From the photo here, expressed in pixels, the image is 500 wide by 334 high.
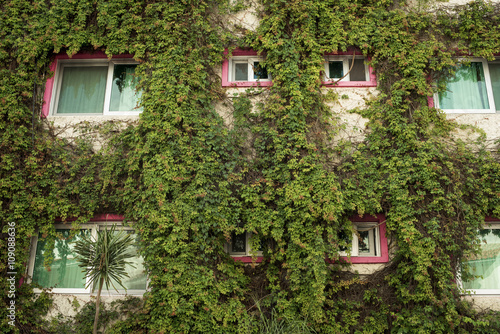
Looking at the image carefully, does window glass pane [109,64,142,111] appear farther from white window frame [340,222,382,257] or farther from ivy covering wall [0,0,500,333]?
white window frame [340,222,382,257]

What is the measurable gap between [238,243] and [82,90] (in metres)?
4.80

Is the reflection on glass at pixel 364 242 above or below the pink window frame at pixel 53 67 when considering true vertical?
below

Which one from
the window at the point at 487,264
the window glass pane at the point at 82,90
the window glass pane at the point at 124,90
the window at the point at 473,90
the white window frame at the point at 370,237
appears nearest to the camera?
the window at the point at 487,264

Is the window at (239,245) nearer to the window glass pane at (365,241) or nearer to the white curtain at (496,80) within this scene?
the window glass pane at (365,241)

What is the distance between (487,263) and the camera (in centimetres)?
711

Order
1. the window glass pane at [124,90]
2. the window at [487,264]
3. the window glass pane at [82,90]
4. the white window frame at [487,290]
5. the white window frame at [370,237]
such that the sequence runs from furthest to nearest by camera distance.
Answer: the window glass pane at [82,90], the window glass pane at [124,90], the white window frame at [370,237], the window at [487,264], the white window frame at [487,290]

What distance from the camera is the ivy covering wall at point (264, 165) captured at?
6.55 metres

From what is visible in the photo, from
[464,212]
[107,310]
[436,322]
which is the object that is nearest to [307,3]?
[464,212]

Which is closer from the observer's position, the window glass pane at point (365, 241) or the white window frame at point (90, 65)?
the window glass pane at point (365, 241)

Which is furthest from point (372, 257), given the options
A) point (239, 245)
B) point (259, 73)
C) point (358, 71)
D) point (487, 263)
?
point (259, 73)

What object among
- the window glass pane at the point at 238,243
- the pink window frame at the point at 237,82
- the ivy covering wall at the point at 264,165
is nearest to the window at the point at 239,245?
the window glass pane at the point at 238,243

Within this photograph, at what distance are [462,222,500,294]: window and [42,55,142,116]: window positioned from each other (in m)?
7.27

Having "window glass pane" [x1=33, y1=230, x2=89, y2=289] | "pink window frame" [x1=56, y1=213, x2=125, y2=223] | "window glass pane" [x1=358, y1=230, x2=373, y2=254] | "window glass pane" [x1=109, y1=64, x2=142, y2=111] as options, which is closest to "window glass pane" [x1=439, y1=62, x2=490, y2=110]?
"window glass pane" [x1=358, y1=230, x2=373, y2=254]

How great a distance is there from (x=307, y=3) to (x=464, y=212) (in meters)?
5.06
